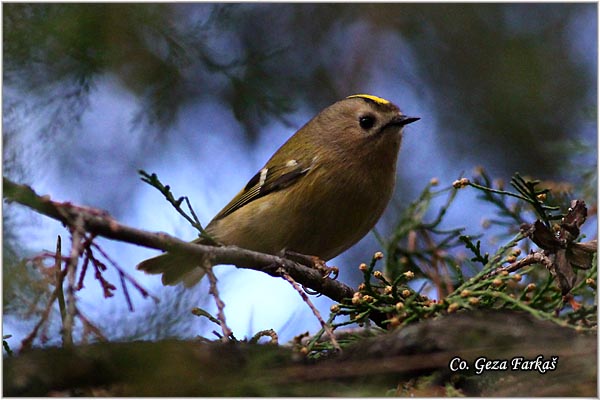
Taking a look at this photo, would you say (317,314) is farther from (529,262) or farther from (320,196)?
(320,196)

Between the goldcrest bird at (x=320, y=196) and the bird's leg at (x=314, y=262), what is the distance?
0.04 metres

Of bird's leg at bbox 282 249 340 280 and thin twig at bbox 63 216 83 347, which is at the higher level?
bird's leg at bbox 282 249 340 280

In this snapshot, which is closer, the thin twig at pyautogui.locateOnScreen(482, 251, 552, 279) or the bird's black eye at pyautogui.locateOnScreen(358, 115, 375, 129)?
the thin twig at pyautogui.locateOnScreen(482, 251, 552, 279)

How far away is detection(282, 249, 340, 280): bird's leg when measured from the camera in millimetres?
2857

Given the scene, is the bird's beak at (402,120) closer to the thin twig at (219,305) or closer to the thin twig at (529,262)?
the thin twig at (529,262)

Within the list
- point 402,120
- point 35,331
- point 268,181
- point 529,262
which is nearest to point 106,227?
point 35,331

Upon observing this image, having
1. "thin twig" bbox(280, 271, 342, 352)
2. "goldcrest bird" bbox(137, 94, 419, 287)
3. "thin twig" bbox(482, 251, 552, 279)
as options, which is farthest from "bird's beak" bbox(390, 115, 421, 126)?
"thin twig" bbox(280, 271, 342, 352)

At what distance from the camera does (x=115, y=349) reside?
1.58 meters

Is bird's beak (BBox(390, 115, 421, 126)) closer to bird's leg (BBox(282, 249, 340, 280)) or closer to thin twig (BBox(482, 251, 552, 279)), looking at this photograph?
bird's leg (BBox(282, 249, 340, 280))

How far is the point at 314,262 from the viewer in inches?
119

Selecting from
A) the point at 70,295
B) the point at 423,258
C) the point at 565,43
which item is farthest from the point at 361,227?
the point at 565,43

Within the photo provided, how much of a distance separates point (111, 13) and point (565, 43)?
3.18 m

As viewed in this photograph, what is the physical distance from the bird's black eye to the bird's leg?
83 centimetres

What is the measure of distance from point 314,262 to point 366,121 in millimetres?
1011
